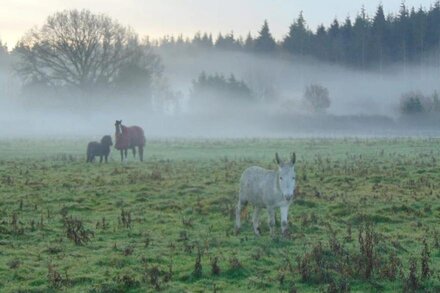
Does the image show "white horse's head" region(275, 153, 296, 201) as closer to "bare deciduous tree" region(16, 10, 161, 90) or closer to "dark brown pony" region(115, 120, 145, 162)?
"dark brown pony" region(115, 120, 145, 162)

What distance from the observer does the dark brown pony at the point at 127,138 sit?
37312 mm

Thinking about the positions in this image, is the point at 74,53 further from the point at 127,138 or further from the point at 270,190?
the point at 270,190

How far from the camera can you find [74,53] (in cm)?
7119

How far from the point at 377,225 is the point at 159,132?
248 feet

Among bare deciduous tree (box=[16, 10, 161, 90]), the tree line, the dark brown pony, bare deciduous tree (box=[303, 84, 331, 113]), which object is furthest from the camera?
the tree line

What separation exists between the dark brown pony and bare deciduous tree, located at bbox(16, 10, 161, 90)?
35.5 m

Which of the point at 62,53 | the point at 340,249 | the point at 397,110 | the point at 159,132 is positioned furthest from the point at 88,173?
the point at 397,110

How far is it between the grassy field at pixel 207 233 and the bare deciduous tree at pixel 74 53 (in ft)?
147

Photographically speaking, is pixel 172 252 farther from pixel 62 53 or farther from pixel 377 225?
pixel 62 53

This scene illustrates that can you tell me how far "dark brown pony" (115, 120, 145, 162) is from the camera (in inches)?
1469

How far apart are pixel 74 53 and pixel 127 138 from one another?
36.7 meters

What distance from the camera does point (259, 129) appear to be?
9962 centimetres

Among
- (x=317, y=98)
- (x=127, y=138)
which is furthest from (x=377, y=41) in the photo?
(x=127, y=138)

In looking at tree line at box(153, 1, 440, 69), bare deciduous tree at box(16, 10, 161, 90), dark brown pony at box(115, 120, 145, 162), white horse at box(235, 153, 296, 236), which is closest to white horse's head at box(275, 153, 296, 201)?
white horse at box(235, 153, 296, 236)
